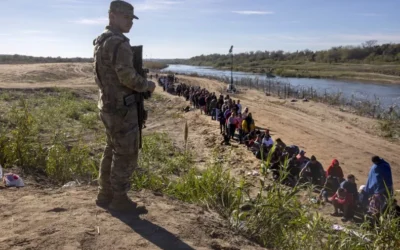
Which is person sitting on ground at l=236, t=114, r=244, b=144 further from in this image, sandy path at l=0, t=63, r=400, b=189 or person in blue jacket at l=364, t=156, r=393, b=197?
person in blue jacket at l=364, t=156, r=393, b=197

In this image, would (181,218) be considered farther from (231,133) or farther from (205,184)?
(231,133)

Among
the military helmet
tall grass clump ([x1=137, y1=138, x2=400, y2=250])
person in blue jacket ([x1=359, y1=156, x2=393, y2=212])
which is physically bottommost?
person in blue jacket ([x1=359, y1=156, x2=393, y2=212])

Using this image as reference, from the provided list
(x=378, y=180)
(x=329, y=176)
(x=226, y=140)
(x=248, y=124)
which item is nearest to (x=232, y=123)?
(x=226, y=140)

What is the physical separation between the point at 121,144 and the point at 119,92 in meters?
0.46

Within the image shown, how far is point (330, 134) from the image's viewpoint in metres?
16.5

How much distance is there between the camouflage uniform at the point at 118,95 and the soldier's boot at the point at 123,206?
0.04m

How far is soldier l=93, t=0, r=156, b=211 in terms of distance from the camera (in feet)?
10.5

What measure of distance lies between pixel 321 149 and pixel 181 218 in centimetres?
1117

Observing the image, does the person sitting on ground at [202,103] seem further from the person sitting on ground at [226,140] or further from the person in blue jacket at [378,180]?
the person in blue jacket at [378,180]

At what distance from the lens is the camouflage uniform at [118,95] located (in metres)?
3.19

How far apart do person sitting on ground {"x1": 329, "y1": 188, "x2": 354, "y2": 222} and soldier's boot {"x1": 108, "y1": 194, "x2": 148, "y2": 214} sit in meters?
5.05

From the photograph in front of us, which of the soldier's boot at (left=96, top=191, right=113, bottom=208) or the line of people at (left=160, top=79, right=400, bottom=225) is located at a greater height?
the soldier's boot at (left=96, top=191, right=113, bottom=208)

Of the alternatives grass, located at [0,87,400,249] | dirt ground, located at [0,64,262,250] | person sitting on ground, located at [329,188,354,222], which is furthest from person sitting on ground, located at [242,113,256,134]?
dirt ground, located at [0,64,262,250]

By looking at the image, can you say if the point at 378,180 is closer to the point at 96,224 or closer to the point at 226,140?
the point at 96,224
